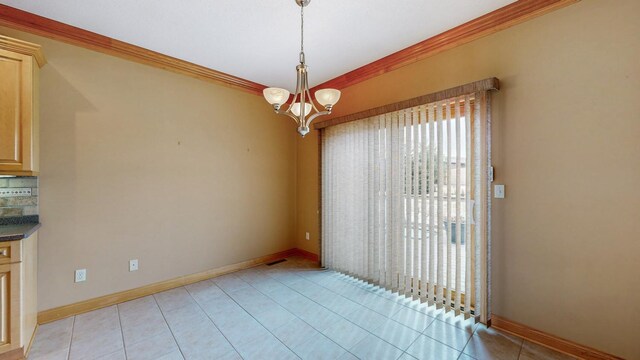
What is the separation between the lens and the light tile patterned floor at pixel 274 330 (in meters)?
1.96

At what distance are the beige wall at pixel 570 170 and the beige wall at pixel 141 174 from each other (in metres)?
3.08

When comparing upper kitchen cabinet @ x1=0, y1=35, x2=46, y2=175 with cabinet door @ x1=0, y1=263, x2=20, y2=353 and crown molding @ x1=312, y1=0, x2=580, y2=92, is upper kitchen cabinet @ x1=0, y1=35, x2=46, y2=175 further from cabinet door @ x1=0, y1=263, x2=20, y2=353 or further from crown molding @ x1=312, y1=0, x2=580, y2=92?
crown molding @ x1=312, y1=0, x2=580, y2=92

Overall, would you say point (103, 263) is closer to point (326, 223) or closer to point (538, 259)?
point (326, 223)

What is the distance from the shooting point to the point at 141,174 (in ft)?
9.62

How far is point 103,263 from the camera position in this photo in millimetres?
2688

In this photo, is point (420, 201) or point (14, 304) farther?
point (420, 201)

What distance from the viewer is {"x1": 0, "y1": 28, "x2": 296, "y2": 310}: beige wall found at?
8.06 feet

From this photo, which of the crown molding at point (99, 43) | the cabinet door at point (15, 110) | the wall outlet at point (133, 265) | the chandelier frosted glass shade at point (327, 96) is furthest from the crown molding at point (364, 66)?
the wall outlet at point (133, 265)

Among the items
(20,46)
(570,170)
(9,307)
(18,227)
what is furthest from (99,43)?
(570,170)

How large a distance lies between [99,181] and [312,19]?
2725mm

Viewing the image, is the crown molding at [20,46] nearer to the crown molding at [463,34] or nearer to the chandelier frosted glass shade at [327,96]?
the chandelier frosted glass shade at [327,96]

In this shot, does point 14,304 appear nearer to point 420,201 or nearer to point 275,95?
point 275,95

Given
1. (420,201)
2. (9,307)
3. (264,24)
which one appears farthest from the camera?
(420,201)

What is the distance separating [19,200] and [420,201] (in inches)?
149
